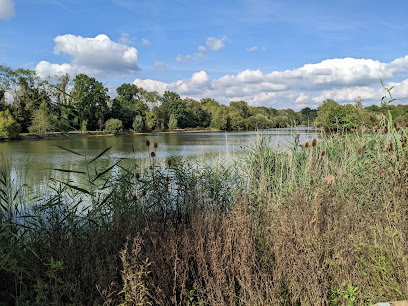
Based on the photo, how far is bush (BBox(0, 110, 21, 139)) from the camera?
134ft

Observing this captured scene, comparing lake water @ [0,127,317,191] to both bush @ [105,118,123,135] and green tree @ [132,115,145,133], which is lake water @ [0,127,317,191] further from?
green tree @ [132,115,145,133]

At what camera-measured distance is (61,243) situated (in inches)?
114

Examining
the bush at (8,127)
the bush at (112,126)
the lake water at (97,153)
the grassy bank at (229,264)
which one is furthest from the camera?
the bush at (112,126)

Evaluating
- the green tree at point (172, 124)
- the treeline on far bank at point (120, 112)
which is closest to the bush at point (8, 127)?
the treeline on far bank at point (120, 112)

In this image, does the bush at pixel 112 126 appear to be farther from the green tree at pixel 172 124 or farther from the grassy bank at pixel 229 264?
the grassy bank at pixel 229 264

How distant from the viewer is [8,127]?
136ft

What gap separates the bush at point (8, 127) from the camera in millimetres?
40719

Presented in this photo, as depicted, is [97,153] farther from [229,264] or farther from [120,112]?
[120,112]

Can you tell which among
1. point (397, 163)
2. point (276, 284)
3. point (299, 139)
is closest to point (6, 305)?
point (276, 284)

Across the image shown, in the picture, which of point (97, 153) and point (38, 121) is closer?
point (97, 153)

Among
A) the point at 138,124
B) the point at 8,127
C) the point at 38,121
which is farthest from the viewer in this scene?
the point at 138,124

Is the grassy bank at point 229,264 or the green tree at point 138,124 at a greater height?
the green tree at point 138,124

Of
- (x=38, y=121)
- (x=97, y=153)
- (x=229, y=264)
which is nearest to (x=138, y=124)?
(x=38, y=121)

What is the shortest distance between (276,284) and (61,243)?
6.39 ft
